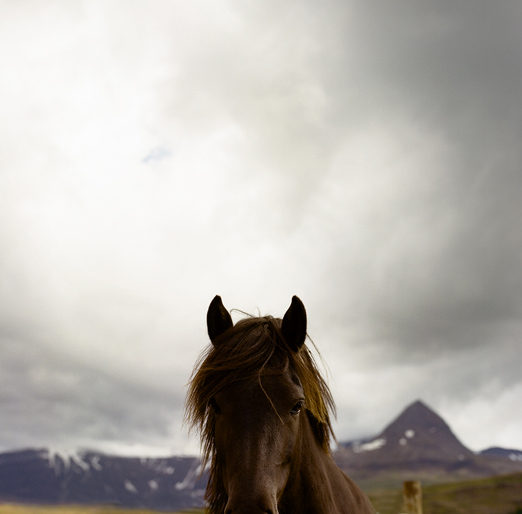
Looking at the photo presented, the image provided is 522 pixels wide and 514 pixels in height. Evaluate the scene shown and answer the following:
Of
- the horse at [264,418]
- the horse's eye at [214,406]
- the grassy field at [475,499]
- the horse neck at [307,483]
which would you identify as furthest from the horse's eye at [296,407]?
the grassy field at [475,499]

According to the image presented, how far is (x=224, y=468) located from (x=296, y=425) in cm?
71

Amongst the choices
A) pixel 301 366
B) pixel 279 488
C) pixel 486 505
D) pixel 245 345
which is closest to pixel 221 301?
pixel 245 345

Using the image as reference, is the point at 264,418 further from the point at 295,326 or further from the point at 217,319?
the point at 217,319

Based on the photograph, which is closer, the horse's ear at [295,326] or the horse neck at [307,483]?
the horse neck at [307,483]

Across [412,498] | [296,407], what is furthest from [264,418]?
[412,498]

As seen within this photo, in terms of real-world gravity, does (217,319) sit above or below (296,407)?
above

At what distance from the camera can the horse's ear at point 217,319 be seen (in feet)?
13.6

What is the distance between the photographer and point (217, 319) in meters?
4.20

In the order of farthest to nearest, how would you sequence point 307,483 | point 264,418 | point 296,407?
point 307,483 < point 296,407 < point 264,418

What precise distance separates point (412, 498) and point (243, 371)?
857 centimetres

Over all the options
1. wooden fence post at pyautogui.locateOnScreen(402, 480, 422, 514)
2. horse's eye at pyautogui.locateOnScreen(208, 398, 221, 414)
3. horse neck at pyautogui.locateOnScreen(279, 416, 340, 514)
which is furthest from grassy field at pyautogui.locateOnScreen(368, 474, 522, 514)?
horse's eye at pyautogui.locateOnScreen(208, 398, 221, 414)

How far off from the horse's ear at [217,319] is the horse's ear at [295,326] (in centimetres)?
61

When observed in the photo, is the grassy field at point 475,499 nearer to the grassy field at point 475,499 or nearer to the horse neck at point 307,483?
the grassy field at point 475,499

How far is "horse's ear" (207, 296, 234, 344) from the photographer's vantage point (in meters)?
4.14
